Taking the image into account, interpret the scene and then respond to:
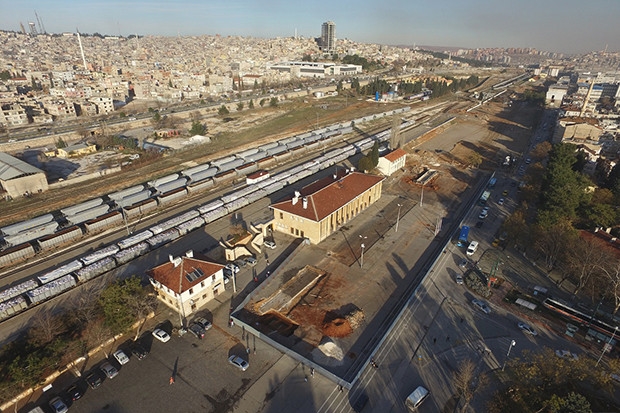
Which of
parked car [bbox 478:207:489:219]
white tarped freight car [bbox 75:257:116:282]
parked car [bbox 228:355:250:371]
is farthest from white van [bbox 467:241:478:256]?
white tarped freight car [bbox 75:257:116:282]

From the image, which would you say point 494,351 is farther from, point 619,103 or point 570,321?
point 619,103

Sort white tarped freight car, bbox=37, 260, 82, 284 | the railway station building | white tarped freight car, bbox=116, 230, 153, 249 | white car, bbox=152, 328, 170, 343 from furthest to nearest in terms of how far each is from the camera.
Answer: the railway station building < white tarped freight car, bbox=116, 230, 153, 249 < white tarped freight car, bbox=37, 260, 82, 284 < white car, bbox=152, 328, 170, 343

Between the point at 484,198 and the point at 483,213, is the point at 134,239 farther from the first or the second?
the point at 484,198

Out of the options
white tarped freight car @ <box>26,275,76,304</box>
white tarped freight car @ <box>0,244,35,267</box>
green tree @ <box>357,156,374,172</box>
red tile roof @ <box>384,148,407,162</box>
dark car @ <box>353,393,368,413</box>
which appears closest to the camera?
dark car @ <box>353,393,368,413</box>

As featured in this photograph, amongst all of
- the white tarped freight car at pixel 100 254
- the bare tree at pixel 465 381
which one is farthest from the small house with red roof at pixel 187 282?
the bare tree at pixel 465 381

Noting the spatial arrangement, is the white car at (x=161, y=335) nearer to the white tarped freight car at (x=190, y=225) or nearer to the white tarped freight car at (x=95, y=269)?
the white tarped freight car at (x=95, y=269)

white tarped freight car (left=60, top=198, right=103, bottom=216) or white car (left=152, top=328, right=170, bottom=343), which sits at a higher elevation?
white tarped freight car (left=60, top=198, right=103, bottom=216)

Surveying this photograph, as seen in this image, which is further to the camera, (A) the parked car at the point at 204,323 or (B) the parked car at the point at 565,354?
(A) the parked car at the point at 204,323

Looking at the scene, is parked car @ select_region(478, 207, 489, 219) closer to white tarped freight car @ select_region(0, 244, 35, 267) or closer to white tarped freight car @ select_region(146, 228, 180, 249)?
white tarped freight car @ select_region(146, 228, 180, 249)
